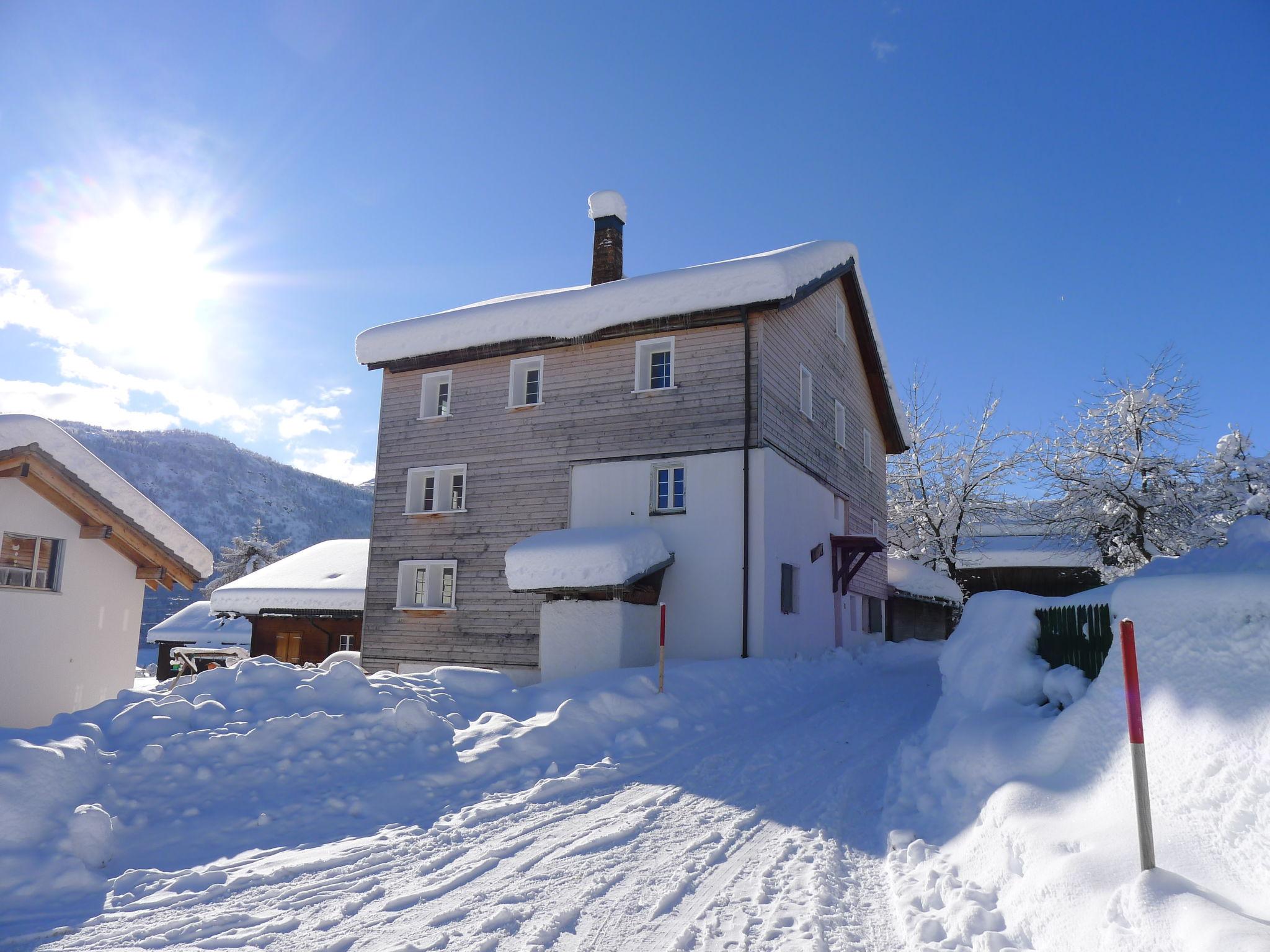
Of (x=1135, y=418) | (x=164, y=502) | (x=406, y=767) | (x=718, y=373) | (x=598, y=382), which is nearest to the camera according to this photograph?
(x=406, y=767)

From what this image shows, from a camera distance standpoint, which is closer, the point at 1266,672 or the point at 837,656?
the point at 1266,672

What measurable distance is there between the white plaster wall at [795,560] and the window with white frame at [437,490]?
24.0 feet

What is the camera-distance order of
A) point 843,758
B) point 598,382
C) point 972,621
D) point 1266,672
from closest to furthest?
1. point 1266,672
2. point 843,758
3. point 972,621
4. point 598,382

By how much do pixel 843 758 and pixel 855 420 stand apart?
17065 millimetres

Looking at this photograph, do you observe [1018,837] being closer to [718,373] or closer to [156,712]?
[156,712]

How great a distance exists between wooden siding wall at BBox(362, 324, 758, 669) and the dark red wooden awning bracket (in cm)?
612

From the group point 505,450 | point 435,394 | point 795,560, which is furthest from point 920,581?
point 435,394

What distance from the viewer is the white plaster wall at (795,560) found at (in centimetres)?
1686

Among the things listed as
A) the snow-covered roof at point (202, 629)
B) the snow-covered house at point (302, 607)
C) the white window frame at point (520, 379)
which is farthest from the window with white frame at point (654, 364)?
the snow-covered roof at point (202, 629)

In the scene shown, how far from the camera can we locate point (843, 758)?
30.7 feet

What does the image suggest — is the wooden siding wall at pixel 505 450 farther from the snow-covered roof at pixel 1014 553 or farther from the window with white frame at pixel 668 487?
the snow-covered roof at pixel 1014 553

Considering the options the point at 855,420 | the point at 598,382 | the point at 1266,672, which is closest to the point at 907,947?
the point at 1266,672

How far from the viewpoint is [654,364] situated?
61.9 ft

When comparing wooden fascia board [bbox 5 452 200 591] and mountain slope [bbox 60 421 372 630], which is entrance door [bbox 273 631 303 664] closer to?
wooden fascia board [bbox 5 452 200 591]
